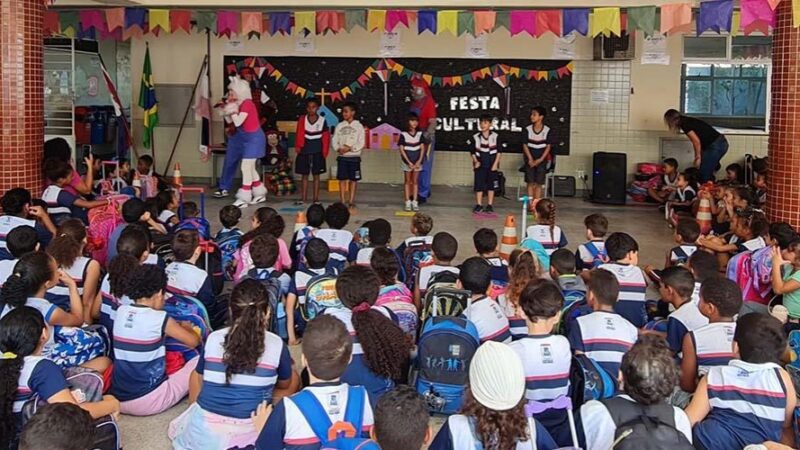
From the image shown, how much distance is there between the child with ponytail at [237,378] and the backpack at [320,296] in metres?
1.07

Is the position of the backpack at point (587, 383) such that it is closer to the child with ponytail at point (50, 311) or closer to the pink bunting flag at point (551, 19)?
→ the child with ponytail at point (50, 311)

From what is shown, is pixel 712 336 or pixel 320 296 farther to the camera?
pixel 320 296

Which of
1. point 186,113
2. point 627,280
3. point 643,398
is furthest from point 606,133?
point 643,398

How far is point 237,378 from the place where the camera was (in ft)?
11.5

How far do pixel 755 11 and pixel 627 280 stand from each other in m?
3.89

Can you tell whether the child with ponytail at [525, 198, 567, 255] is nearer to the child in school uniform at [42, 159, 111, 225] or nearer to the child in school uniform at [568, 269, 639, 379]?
the child in school uniform at [568, 269, 639, 379]

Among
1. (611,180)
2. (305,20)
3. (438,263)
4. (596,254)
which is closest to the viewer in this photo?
(438,263)

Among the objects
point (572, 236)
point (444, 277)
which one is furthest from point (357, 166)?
point (444, 277)

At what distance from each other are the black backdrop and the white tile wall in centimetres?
17

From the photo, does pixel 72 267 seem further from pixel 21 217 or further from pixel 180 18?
pixel 180 18

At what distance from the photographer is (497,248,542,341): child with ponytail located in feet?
14.9

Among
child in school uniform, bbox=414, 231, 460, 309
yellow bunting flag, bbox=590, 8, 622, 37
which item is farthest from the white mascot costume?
child in school uniform, bbox=414, 231, 460, 309

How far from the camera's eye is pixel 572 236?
923 cm

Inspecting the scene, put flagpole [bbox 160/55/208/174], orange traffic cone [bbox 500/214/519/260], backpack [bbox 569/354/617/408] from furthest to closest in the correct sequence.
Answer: flagpole [bbox 160/55/208/174] → orange traffic cone [bbox 500/214/519/260] → backpack [bbox 569/354/617/408]
